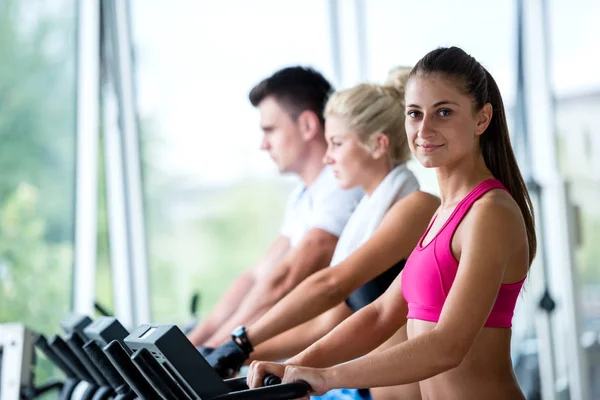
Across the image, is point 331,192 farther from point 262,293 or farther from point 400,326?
point 400,326

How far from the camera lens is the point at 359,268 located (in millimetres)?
2154

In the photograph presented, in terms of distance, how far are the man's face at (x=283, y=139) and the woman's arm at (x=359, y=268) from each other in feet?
2.40

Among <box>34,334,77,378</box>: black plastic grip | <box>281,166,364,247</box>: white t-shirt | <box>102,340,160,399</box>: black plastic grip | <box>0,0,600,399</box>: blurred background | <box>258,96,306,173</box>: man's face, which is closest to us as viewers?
<box>102,340,160,399</box>: black plastic grip

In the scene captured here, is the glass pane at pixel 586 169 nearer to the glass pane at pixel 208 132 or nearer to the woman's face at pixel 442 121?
the glass pane at pixel 208 132

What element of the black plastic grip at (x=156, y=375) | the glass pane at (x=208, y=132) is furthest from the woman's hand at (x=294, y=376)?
the glass pane at (x=208, y=132)

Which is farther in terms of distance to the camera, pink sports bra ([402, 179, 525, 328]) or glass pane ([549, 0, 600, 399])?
glass pane ([549, 0, 600, 399])

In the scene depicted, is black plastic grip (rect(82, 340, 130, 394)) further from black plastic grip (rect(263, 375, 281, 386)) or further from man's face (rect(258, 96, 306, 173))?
man's face (rect(258, 96, 306, 173))

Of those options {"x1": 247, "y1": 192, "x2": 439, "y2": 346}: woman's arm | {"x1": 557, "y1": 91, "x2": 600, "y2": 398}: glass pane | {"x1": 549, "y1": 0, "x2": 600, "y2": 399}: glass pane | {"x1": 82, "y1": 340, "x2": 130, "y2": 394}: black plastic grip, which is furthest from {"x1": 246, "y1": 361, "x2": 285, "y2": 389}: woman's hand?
{"x1": 557, "y1": 91, "x2": 600, "y2": 398}: glass pane

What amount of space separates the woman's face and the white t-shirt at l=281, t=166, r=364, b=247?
100cm

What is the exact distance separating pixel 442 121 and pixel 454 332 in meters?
0.40

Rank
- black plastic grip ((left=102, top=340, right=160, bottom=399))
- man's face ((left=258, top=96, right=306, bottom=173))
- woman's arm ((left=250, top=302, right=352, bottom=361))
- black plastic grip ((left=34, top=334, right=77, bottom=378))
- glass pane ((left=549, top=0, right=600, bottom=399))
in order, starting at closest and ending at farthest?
black plastic grip ((left=102, top=340, right=160, bottom=399))
black plastic grip ((left=34, top=334, right=77, bottom=378))
woman's arm ((left=250, top=302, right=352, bottom=361))
man's face ((left=258, top=96, right=306, bottom=173))
glass pane ((left=549, top=0, right=600, bottom=399))

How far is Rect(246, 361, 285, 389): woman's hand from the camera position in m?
1.59

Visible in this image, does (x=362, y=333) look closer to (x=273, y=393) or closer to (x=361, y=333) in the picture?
(x=361, y=333)

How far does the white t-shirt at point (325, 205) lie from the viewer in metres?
2.64
